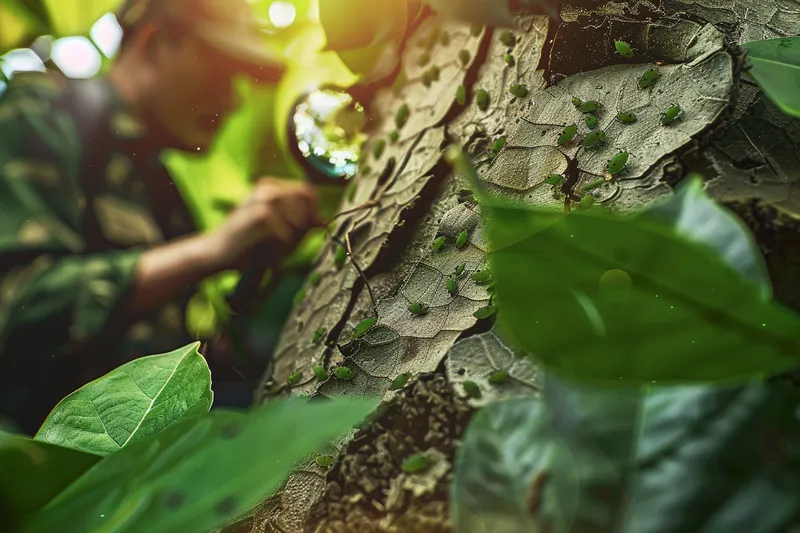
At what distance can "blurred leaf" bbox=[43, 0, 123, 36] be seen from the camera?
470 mm

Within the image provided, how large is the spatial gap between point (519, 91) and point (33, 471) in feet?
0.81

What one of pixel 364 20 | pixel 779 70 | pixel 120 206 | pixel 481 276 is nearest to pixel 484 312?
pixel 481 276

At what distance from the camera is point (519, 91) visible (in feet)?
0.90

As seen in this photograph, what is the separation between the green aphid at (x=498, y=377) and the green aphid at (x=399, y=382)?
0.04 metres

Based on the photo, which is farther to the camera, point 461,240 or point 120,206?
Answer: point 120,206

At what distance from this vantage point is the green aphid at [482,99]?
11.3 inches

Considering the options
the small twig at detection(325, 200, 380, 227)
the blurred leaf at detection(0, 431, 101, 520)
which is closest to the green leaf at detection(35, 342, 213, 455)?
the blurred leaf at detection(0, 431, 101, 520)

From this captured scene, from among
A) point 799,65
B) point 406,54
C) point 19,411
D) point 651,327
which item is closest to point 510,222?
point 651,327

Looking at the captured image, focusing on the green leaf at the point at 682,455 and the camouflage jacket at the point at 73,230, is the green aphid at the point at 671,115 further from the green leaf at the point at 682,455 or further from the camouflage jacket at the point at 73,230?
the camouflage jacket at the point at 73,230

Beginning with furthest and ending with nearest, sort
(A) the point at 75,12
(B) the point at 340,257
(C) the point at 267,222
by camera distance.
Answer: (C) the point at 267,222
(A) the point at 75,12
(B) the point at 340,257

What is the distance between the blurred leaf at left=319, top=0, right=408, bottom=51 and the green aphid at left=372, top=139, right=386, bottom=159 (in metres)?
0.08

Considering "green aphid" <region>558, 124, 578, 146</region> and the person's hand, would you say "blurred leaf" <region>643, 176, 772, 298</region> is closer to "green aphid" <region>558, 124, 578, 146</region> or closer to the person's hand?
"green aphid" <region>558, 124, 578, 146</region>

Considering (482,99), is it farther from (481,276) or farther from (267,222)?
(267,222)

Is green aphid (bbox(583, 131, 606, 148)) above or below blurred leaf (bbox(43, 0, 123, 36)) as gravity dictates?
below
